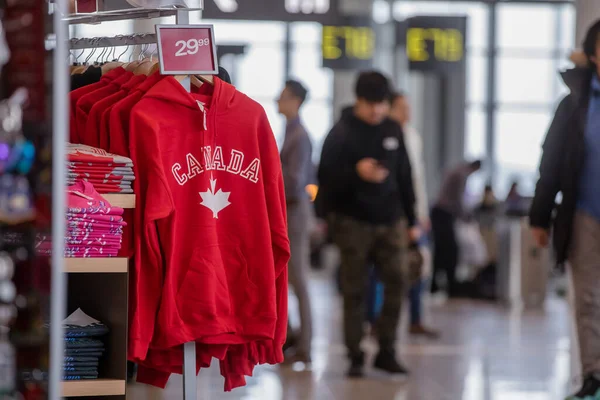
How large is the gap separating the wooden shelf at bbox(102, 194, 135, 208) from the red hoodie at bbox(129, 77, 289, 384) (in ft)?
0.13

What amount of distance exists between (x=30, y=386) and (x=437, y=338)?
5858 millimetres

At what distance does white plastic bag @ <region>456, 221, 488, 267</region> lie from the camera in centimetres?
1029

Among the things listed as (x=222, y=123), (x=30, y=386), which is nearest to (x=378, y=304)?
(x=222, y=123)

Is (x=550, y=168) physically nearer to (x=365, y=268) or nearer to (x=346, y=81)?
(x=365, y=268)

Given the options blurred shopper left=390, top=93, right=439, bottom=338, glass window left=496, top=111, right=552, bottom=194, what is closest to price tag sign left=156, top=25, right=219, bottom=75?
blurred shopper left=390, top=93, right=439, bottom=338

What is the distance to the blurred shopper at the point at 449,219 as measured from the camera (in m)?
9.65

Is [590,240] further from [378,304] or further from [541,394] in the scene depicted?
[378,304]

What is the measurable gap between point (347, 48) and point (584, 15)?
6.05 m

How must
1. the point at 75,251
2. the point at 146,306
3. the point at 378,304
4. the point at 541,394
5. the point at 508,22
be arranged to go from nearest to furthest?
the point at 75,251, the point at 146,306, the point at 541,394, the point at 378,304, the point at 508,22

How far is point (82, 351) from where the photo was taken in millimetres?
2658

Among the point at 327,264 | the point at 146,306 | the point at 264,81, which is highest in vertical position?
the point at 264,81

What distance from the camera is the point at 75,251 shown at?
8.36ft

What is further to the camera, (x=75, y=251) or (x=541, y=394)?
(x=541, y=394)

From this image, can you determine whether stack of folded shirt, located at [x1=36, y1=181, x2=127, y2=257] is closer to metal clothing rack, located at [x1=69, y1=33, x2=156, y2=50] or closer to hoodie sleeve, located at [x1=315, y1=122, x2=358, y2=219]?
metal clothing rack, located at [x1=69, y1=33, x2=156, y2=50]
